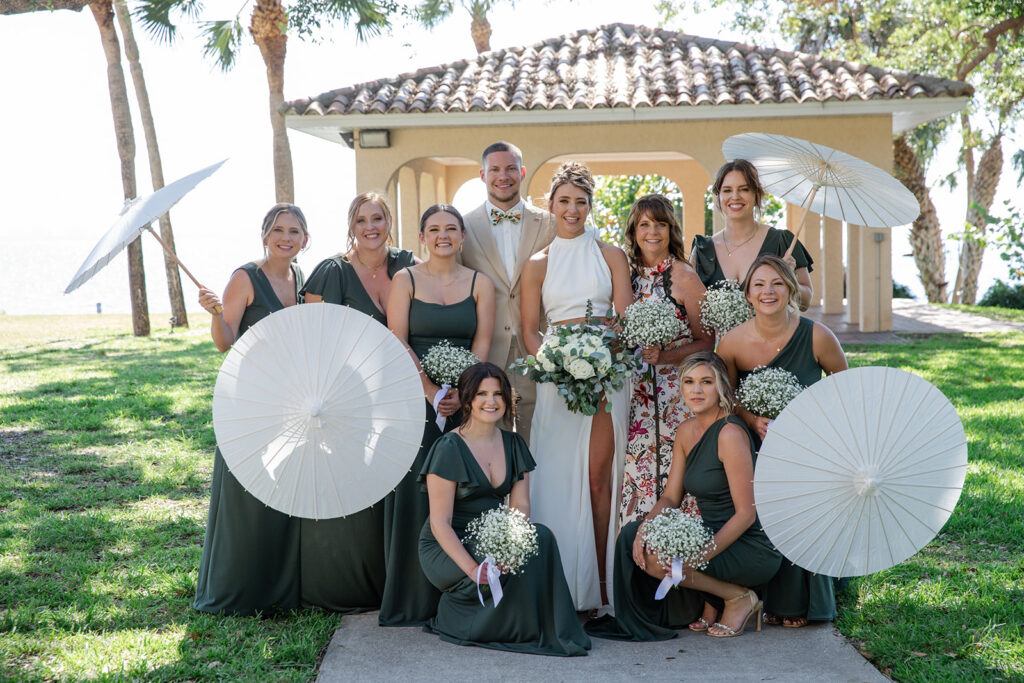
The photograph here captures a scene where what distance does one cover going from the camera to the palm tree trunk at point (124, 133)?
17641 mm

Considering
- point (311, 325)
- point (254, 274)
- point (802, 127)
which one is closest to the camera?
point (311, 325)

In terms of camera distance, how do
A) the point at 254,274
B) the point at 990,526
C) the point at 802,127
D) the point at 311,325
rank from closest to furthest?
the point at 311,325, the point at 254,274, the point at 990,526, the point at 802,127

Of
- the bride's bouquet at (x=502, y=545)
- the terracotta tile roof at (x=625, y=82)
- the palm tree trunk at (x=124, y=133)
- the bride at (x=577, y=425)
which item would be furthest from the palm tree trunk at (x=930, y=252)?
the bride's bouquet at (x=502, y=545)

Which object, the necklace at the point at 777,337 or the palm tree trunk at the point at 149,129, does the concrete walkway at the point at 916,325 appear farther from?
the palm tree trunk at the point at 149,129

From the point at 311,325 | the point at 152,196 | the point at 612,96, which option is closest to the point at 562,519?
the point at 311,325

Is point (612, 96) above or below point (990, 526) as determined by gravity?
above

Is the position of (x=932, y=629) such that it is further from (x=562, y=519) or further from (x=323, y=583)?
(x=323, y=583)

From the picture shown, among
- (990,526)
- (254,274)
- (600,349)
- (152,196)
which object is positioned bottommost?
(990,526)

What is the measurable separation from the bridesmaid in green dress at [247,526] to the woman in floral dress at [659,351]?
1.78m

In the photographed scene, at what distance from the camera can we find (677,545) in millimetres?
4148

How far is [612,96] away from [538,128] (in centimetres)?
139

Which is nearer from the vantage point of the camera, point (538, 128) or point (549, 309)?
point (549, 309)

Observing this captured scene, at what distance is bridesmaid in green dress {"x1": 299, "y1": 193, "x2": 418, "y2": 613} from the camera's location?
15.3ft

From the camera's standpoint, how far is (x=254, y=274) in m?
4.76
